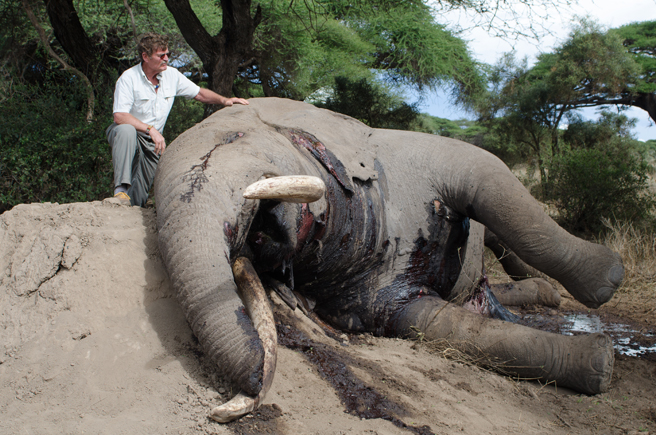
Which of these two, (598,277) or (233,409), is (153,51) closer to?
(233,409)

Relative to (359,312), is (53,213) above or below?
above

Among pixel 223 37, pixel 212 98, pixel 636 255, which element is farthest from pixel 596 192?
pixel 212 98

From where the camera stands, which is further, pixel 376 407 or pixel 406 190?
pixel 406 190

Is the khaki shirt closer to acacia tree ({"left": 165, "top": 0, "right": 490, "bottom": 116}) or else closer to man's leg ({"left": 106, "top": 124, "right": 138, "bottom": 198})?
man's leg ({"left": 106, "top": 124, "right": 138, "bottom": 198})

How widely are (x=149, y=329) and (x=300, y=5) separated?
12020 millimetres

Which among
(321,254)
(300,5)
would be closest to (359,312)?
(321,254)

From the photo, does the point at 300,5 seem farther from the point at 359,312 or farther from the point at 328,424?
the point at 328,424

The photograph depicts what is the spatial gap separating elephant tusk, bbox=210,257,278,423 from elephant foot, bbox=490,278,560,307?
360cm

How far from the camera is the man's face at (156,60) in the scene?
4.75 meters

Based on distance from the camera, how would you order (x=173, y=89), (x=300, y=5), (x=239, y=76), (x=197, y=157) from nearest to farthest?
(x=197, y=157)
(x=173, y=89)
(x=300, y=5)
(x=239, y=76)

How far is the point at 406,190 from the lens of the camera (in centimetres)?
410

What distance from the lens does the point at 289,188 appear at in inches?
95.5

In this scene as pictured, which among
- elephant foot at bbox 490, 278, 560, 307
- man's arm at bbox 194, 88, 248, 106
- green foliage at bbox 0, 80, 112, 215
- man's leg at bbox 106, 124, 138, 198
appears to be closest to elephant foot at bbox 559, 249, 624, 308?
elephant foot at bbox 490, 278, 560, 307

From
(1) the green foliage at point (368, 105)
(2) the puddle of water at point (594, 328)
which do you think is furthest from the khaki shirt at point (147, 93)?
(1) the green foliage at point (368, 105)
